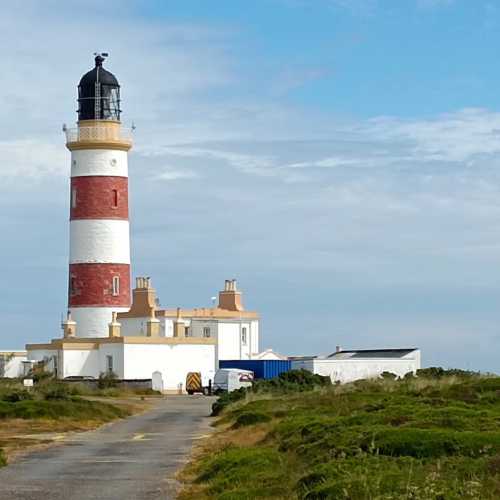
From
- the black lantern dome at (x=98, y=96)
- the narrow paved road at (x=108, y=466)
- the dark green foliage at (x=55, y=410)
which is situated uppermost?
the black lantern dome at (x=98, y=96)

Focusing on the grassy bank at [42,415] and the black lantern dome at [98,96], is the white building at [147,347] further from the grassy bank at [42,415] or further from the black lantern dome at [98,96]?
the grassy bank at [42,415]

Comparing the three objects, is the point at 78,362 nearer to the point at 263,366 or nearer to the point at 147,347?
the point at 147,347

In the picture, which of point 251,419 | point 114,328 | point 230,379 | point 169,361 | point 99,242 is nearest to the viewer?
point 251,419

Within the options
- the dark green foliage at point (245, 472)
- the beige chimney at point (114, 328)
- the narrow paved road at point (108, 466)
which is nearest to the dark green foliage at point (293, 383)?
the beige chimney at point (114, 328)

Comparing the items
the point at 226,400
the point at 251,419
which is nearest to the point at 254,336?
the point at 226,400

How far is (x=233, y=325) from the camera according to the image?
231ft

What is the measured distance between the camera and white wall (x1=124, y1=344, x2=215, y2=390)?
62.8 m

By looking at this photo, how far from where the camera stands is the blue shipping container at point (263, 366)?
214ft

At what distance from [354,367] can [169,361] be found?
9.29 meters

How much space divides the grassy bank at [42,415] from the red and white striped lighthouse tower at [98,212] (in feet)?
44.5

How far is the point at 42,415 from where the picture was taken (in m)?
36.6

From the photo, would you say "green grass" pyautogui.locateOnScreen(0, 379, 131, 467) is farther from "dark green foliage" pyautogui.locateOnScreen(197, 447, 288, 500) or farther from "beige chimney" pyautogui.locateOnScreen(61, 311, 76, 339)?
"beige chimney" pyautogui.locateOnScreen(61, 311, 76, 339)

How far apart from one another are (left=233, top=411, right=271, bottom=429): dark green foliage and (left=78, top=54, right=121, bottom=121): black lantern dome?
34292mm

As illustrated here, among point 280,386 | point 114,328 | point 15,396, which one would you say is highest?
point 114,328
